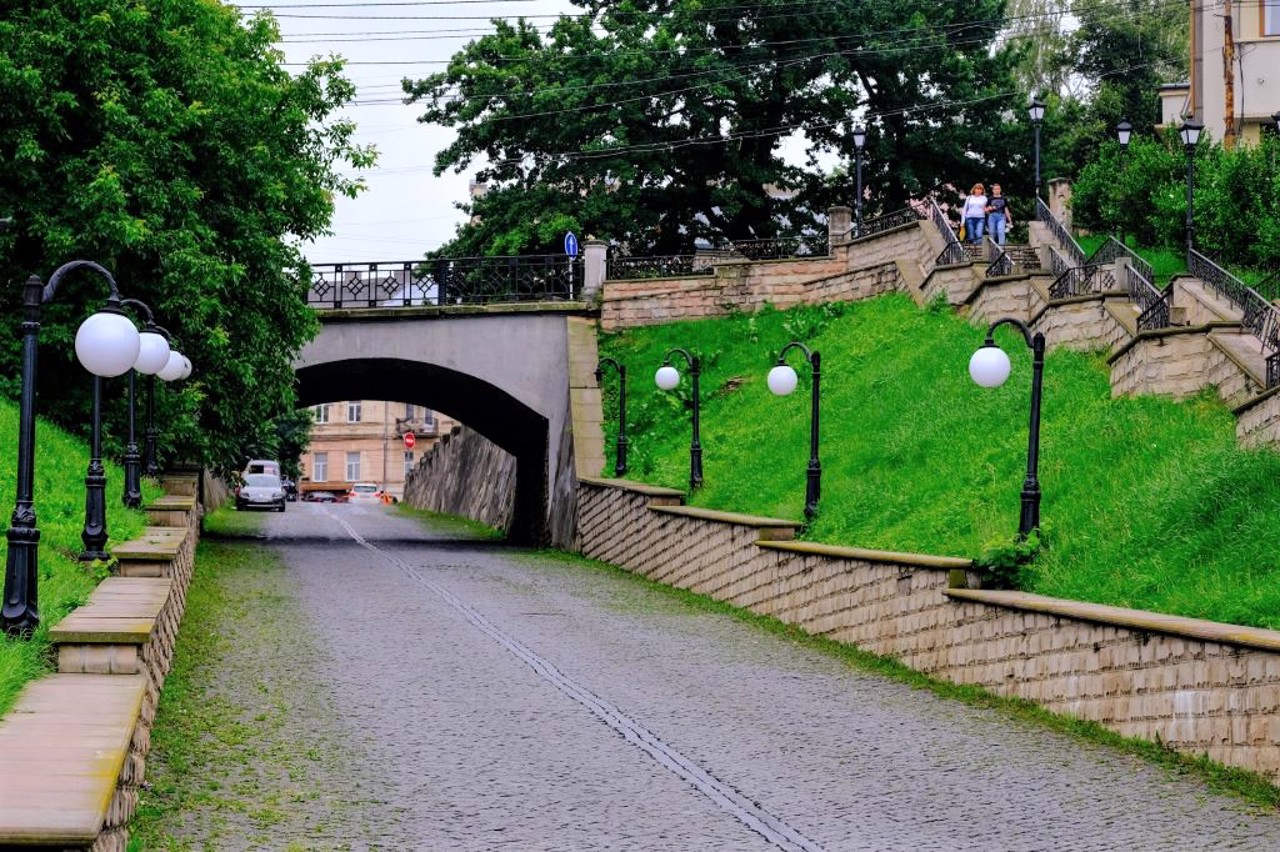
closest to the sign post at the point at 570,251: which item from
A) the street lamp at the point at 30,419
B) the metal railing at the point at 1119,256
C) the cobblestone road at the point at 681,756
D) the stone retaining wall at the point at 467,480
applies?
the stone retaining wall at the point at 467,480

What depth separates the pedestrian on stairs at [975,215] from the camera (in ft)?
115

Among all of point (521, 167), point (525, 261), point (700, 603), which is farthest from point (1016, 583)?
point (521, 167)

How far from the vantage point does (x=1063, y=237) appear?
3369 cm

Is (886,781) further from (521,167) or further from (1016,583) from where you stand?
(521,167)

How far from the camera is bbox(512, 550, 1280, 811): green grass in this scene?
427 inches

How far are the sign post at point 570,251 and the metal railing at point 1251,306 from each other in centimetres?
1401

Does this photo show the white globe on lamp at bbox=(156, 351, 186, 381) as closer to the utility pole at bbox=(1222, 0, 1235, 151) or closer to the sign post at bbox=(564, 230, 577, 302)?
the sign post at bbox=(564, 230, 577, 302)

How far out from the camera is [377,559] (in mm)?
29453

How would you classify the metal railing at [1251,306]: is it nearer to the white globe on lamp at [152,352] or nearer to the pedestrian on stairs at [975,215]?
the pedestrian on stairs at [975,215]

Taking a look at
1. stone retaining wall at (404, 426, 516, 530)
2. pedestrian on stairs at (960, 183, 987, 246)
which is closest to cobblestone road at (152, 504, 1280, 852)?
pedestrian on stairs at (960, 183, 987, 246)

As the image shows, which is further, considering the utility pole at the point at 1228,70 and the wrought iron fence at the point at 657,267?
the wrought iron fence at the point at 657,267

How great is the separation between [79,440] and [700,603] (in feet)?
34.7

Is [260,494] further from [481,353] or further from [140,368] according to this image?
[140,368]

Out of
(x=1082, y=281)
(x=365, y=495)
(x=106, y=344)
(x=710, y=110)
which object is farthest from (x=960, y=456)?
(x=365, y=495)
